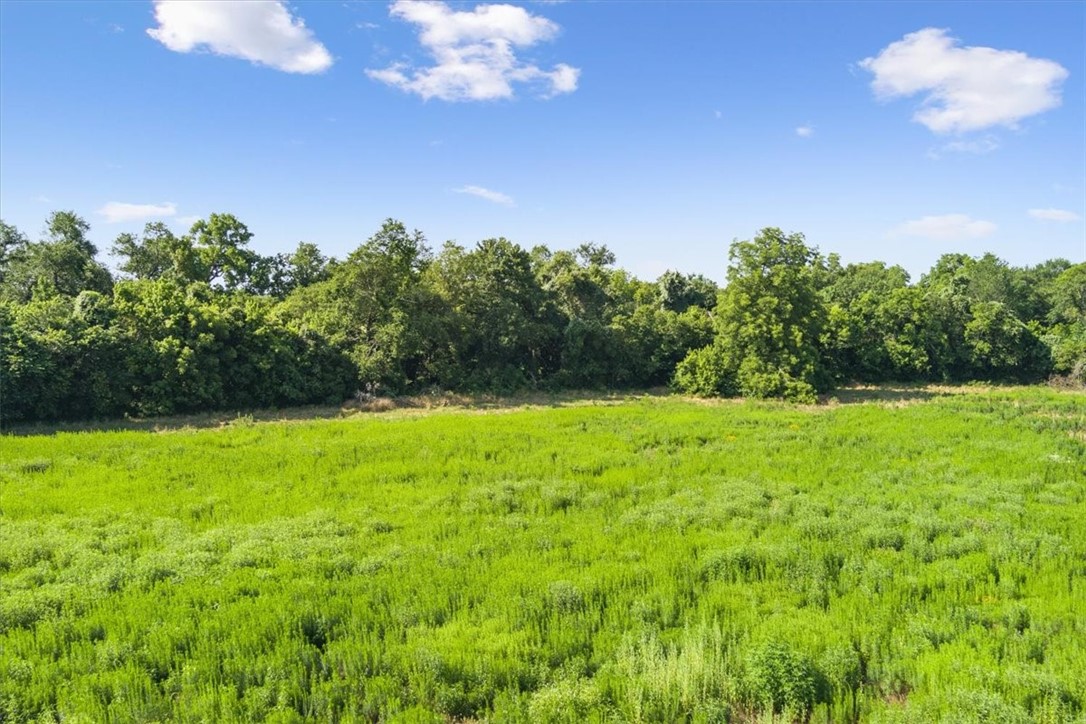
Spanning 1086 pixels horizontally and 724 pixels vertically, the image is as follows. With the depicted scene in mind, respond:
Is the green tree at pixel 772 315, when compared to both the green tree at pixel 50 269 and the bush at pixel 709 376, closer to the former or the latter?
the bush at pixel 709 376

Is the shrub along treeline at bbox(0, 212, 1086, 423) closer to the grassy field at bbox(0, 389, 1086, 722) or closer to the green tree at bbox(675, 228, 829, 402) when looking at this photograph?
the green tree at bbox(675, 228, 829, 402)

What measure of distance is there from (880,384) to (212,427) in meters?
36.5

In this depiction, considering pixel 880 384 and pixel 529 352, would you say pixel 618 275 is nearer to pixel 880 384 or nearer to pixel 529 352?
pixel 529 352

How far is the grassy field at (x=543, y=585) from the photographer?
6.53 m

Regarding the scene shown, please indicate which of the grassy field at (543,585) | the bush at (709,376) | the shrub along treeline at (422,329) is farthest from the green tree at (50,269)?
the bush at (709,376)

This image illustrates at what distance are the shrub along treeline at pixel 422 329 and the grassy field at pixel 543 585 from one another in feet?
28.3

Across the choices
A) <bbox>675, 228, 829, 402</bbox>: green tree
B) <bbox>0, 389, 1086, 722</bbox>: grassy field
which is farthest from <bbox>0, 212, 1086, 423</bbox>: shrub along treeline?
<bbox>0, 389, 1086, 722</bbox>: grassy field

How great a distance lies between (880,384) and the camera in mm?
38844

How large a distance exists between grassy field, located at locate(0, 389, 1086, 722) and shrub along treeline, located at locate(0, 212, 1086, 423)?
28.3 feet

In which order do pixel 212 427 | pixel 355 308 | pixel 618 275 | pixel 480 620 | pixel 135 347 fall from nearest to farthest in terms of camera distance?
pixel 480 620, pixel 212 427, pixel 135 347, pixel 355 308, pixel 618 275

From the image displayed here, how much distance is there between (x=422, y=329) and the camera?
32.5m

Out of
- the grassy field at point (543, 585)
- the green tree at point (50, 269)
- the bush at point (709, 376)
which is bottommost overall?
the grassy field at point (543, 585)

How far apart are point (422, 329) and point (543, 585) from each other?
2479 cm

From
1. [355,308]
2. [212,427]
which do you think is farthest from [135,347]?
[355,308]
